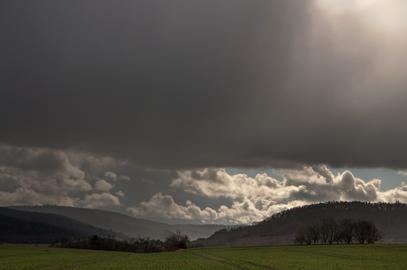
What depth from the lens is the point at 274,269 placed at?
77.7m

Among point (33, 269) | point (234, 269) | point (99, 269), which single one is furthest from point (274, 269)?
point (33, 269)

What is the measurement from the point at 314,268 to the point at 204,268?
1898cm

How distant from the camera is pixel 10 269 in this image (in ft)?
272

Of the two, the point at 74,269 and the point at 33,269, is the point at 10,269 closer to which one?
the point at 33,269

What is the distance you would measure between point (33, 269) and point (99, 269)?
10.9 m

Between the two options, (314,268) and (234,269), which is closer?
(234,269)

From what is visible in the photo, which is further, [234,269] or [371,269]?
[371,269]

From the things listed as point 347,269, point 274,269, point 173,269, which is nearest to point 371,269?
point 347,269

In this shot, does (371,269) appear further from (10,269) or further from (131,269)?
(10,269)

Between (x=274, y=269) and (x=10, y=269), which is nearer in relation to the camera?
(x=274, y=269)

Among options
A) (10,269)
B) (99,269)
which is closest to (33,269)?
(10,269)

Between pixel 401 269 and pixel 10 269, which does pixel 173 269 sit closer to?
pixel 10 269

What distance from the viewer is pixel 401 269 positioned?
262 feet

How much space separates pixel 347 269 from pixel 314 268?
5630 millimetres
